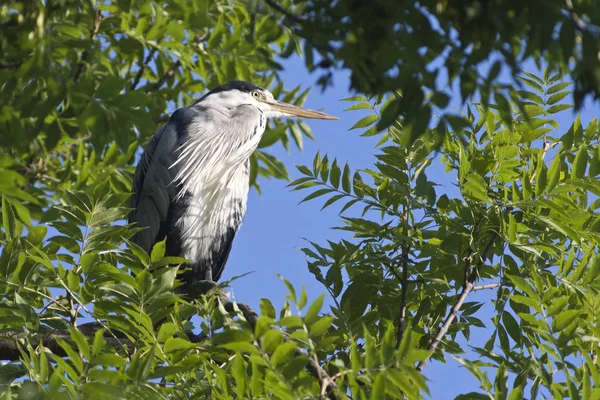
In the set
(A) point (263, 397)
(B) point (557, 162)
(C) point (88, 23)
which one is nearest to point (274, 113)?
(C) point (88, 23)

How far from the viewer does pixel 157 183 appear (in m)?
5.00

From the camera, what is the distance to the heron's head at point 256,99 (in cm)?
548

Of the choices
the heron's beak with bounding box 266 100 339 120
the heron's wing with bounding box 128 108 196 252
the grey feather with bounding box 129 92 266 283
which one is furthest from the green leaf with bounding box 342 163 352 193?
the heron's beak with bounding box 266 100 339 120

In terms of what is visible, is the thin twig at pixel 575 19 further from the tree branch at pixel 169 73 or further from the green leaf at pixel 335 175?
the tree branch at pixel 169 73

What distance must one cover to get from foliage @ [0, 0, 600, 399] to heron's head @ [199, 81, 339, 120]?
4.67 feet

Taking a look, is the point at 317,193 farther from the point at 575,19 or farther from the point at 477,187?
the point at 575,19

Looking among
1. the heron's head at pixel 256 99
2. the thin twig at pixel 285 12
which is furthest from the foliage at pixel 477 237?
the heron's head at pixel 256 99

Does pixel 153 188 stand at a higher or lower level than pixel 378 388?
higher

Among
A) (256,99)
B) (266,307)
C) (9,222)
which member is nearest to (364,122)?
(266,307)

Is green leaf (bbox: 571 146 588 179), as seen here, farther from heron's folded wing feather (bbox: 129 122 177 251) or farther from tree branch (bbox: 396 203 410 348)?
heron's folded wing feather (bbox: 129 122 177 251)

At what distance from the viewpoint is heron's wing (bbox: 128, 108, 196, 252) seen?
4.97m

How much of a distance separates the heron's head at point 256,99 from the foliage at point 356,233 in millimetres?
1422

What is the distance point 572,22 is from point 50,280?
192 centimetres

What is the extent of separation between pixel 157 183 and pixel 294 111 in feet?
3.84
